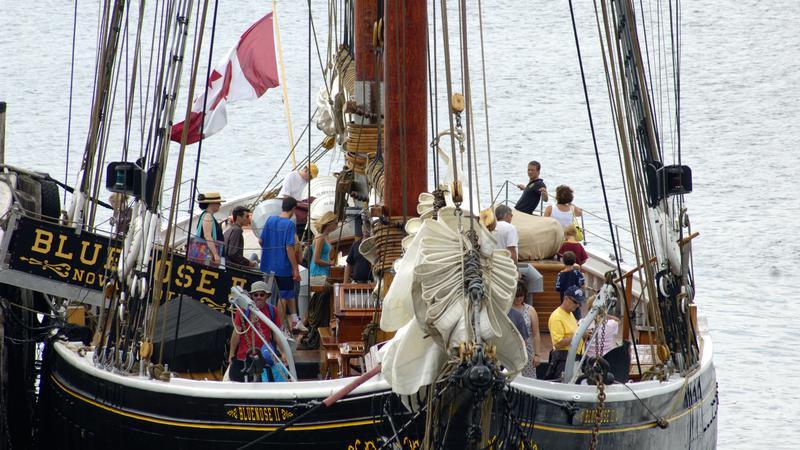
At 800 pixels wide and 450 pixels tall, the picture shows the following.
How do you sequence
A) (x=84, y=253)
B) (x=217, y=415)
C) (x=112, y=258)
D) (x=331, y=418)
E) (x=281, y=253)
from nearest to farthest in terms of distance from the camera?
1. (x=331, y=418)
2. (x=217, y=415)
3. (x=112, y=258)
4. (x=84, y=253)
5. (x=281, y=253)

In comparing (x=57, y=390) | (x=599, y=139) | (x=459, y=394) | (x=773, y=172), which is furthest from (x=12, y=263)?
(x=599, y=139)

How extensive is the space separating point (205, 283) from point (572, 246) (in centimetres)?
411

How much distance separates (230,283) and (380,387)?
3.54 meters

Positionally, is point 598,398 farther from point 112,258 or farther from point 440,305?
point 112,258

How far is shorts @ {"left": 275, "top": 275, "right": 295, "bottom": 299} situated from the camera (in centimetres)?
1475

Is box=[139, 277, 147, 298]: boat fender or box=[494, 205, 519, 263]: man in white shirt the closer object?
box=[139, 277, 147, 298]: boat fender

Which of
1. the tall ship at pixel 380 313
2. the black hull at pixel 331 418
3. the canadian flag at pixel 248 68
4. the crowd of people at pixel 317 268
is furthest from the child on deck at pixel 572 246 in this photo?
the canadian flag at pixel 248 68

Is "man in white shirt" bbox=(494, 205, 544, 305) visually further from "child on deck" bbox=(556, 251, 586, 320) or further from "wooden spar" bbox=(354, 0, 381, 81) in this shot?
"wooden spar" bbox=(354, 0, 381, 81)

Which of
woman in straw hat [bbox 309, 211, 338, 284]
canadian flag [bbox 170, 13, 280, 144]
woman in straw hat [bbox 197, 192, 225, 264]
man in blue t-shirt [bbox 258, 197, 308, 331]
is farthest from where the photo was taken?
canadian flag [bbox 170, 13, 280, 144]

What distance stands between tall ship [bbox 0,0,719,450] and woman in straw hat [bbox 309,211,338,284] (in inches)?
6.5

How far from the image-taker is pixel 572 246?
15.9 meters

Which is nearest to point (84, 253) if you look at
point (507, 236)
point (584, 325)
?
point (507, 236)

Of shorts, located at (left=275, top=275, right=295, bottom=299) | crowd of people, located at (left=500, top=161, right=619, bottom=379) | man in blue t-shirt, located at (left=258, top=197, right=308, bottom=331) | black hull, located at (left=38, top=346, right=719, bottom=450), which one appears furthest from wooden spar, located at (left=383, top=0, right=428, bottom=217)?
black hull, located at (left=38, top=346, right=719, bottom=450)

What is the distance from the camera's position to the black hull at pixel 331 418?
10.7 meters
